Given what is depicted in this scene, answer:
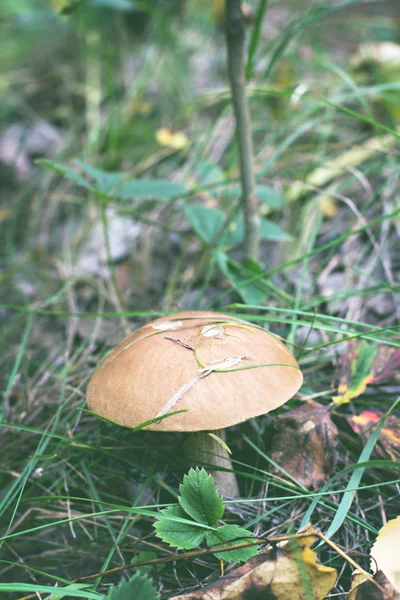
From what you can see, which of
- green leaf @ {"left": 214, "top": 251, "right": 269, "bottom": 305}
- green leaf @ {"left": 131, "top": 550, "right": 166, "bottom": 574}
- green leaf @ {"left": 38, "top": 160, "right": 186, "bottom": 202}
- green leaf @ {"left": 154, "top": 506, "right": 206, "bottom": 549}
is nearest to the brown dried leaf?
green leaf @ {"left": 154, "top": 506, "right": 206, "bottom": 549}

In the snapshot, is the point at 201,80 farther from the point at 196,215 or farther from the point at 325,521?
the point at 325,521

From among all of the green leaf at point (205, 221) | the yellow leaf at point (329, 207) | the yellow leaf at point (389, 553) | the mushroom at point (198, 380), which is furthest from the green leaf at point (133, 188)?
the yellow leaf at point (389, 553)

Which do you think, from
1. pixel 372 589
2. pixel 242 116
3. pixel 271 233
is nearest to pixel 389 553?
pixel 372 589

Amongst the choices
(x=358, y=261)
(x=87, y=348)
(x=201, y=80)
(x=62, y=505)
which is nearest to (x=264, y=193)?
(x=358, y=261)

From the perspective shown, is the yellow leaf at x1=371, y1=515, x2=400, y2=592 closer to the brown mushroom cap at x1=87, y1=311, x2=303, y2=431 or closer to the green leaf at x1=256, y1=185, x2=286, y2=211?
the brown mushroom cap at x1=87, y1=311, x2=303, y2=431

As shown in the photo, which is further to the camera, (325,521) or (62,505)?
(62,505)

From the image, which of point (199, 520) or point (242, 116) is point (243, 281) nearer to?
point (242, 116)

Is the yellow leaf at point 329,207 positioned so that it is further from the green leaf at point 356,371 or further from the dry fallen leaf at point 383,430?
the dry fallen leaf at point 383,430
